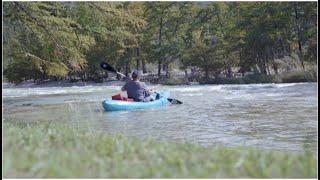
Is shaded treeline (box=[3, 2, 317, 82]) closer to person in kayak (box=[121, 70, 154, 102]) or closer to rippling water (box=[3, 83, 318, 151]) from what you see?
person in kayak (box=[121, 70, 154, 102])

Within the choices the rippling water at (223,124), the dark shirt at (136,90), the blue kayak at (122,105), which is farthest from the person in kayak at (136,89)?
the rippling water at (223,124)

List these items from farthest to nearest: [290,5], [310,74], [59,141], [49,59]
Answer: [290,5] → [310,74] → [49,59] → [59,141]

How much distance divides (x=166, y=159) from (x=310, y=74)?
29935 millimetres

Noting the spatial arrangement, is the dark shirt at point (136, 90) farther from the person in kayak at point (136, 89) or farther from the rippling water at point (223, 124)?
the rippling water at point (223, 124)

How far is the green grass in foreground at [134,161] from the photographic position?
13.5ft

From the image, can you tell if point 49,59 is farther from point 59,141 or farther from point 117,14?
point 59,141

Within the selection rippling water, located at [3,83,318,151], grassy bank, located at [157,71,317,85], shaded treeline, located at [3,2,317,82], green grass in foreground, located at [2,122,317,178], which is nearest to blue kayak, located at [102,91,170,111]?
rippling water, located at [3,83,318,151]

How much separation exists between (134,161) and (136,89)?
12892mm

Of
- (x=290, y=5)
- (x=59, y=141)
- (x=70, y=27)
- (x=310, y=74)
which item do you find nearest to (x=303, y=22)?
(x=290, y=5)

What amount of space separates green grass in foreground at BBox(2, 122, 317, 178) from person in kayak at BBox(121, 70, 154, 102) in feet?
37.4

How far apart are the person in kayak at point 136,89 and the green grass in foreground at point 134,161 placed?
1139 centimetres

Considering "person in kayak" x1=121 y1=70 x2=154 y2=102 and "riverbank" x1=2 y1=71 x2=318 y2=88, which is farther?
"riverbank" x1=2 y1=71 x2=318 y2=88

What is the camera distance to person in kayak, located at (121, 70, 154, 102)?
55.5ft

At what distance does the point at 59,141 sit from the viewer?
555 centimetres
